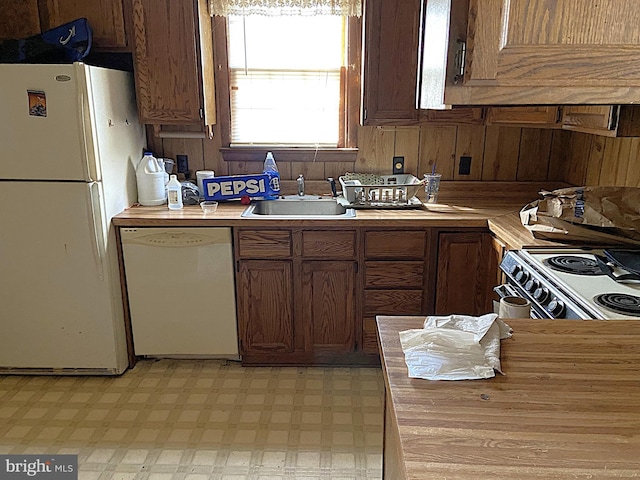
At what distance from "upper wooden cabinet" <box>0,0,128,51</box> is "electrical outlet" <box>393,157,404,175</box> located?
1.60 m

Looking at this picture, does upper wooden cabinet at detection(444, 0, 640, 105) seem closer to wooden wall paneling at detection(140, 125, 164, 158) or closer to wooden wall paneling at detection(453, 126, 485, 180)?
wooden wall paneling at detection(453, 126, 485, 180)

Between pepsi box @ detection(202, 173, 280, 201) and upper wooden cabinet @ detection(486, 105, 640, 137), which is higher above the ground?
upper wooden cabinet @ detection(486, 105, 640, 137)

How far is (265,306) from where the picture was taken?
263cm

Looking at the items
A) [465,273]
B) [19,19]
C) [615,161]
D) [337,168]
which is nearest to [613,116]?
[615,161]

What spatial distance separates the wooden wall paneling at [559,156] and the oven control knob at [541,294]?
158 cm

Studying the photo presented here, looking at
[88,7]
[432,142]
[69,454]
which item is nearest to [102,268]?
[69,454]

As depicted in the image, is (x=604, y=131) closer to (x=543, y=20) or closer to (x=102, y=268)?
(x=543, y=20)

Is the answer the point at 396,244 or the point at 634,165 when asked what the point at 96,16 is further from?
the point at 634,165

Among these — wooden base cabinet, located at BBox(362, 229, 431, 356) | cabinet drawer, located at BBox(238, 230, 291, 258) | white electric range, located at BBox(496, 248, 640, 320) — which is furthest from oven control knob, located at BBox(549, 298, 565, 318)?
cabinet drawer, located at BBox(238, 230, 291, 258)

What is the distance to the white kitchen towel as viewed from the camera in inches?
40.0

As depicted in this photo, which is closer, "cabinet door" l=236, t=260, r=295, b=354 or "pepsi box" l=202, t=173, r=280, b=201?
"cabinet door" l=236, t=260, r=295, b=354

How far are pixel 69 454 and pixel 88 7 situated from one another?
2.10 metres

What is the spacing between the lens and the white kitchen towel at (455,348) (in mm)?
1016

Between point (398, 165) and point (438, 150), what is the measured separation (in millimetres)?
252
